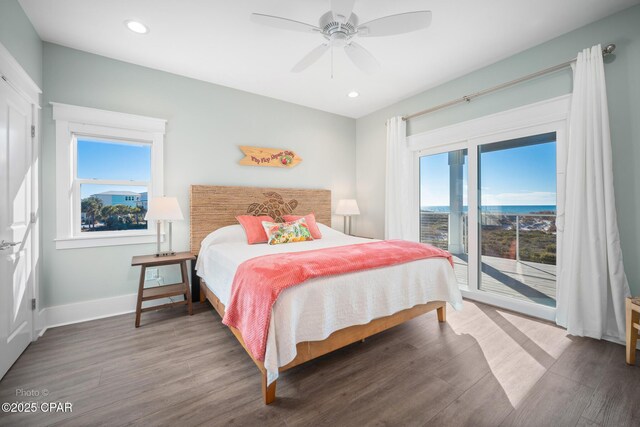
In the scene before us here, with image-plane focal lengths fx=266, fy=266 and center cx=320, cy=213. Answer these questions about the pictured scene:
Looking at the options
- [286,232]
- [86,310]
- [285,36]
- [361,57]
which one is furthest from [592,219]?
[86,310]

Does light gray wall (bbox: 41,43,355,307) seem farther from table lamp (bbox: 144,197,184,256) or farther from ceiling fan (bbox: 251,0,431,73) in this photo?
ceiling fan (bbox: 251,0,431,73)

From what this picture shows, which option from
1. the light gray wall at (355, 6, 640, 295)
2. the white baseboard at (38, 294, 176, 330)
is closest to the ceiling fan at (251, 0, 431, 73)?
the light gray wall at (355, 6, 640, 295)

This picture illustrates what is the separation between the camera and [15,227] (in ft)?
6.74

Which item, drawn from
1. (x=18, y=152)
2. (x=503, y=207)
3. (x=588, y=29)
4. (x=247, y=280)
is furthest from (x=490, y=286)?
(x=18, y=152)

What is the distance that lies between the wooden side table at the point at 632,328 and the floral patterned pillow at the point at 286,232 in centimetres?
281

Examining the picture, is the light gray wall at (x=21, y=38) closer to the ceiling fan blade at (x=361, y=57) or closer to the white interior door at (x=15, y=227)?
the white interior door at (x=15, y=227)

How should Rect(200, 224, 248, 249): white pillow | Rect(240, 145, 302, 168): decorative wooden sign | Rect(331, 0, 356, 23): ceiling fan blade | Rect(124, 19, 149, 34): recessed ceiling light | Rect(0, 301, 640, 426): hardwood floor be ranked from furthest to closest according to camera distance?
Rect(240, 145, 302, 168): decorative wooden sign, Rect(200, 224, 248, 249): white pillow, Rect(124, 19, 149, 34): recessed ceiling light, Rect(331, 0, 356, 23): ceiling fan blade, Rect(0, 301, 640, 426): hardwood floor

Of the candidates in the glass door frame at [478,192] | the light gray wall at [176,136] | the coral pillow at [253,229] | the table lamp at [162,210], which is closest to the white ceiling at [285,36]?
the light gray wall at [176,136]

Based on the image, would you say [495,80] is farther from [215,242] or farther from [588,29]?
[215,242]

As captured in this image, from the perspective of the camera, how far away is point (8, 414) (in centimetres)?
149

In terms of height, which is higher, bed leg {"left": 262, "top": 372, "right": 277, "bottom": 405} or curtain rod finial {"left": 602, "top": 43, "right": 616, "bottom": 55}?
curtain rod finial {"left": 602, "top": 43, "right": 616, "bottom": 55}

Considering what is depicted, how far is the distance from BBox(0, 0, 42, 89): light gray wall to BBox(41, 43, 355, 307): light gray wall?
7.2 inches

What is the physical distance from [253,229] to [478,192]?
2788 millimetres

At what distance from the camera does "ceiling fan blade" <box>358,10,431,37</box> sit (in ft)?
5.89
